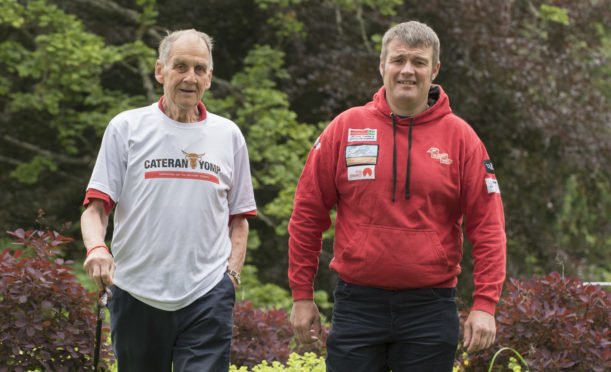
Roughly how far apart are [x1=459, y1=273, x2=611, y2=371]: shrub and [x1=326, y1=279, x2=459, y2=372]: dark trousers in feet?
4.38

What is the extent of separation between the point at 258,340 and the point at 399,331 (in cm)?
216

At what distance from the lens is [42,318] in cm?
391

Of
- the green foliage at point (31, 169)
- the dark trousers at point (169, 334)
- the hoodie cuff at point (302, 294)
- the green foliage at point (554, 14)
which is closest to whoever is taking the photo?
the dark trousers at point (169, 334)

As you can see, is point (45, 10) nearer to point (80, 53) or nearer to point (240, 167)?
point (80, 53)

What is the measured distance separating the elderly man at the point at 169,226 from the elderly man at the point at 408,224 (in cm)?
46

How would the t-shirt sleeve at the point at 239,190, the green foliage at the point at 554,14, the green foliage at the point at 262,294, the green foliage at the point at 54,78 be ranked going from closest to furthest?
the t-shirt sleeve at the point at 239,190 → the green foliage at the point at 54,78 → the green foliage at the point at 262,294 → the green foliage at the point at 554,14

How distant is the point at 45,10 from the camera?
7016 millimetres

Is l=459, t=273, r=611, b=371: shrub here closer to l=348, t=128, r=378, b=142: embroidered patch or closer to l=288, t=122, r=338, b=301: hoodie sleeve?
l=288, t=122, r=338, b=301: hoodie sleeve

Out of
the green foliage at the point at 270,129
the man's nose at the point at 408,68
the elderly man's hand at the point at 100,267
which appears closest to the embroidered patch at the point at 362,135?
the man's nose at the point at 408,68

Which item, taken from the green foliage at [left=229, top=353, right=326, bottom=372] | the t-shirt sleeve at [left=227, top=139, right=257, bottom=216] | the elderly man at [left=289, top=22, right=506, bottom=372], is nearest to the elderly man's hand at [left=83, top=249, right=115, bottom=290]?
the t-shirt sleeve at [left=227, top=139, right=257, bottom=216]

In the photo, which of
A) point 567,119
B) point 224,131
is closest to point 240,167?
point 224,131

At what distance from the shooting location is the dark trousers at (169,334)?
9.32 feet

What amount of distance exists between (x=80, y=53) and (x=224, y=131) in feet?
13.7

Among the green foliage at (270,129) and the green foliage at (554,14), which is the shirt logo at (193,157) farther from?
the green foliage at (554,14)
